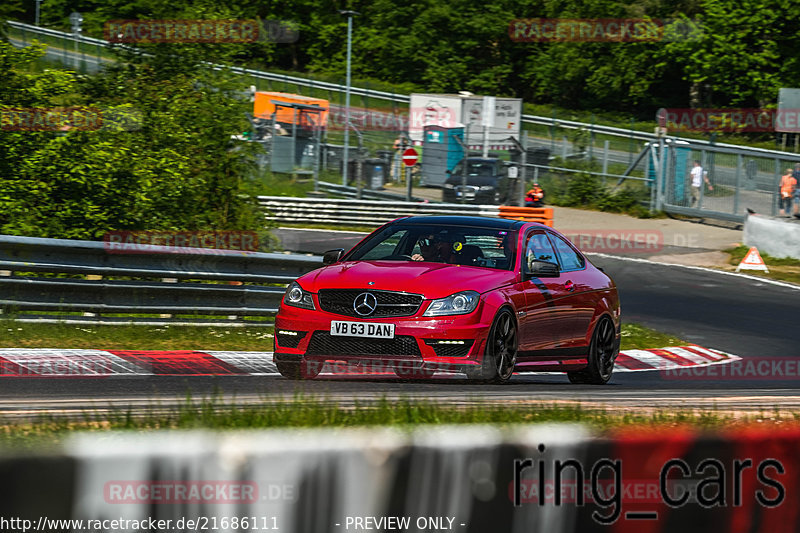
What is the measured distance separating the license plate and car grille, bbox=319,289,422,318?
3.3 inches

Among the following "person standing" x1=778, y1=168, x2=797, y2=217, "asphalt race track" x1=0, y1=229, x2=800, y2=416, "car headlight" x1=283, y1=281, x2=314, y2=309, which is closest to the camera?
"asphalt race track" x1=0, y1=229, x2=800, y2=416

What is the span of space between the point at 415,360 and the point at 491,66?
6285 centimetres

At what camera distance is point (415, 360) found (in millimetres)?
8500

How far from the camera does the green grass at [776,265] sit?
24.6 m

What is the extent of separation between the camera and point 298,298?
8906mm

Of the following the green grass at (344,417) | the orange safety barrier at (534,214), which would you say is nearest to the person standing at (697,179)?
the orange safety barrier at (534,214)

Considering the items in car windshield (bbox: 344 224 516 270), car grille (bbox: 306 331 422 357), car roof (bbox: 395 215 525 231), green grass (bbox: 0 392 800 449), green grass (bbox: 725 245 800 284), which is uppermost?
car roof (bbox: 395 215 525 231)

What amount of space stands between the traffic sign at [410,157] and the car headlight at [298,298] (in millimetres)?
26924

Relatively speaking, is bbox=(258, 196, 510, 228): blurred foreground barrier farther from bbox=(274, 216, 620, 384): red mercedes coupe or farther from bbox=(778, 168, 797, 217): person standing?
bbox=(274, 216, 620, 384): red mercedes coupe

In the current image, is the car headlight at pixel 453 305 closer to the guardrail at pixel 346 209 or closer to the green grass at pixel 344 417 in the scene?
the green grass at pixel 344 417

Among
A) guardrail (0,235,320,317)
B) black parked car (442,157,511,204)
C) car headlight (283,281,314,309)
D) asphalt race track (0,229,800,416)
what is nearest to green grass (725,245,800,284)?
asphalt race track (0,229,800,416)

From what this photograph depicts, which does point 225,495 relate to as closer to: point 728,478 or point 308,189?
point 728,478

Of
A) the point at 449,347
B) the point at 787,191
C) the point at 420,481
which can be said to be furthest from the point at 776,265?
the point at 420,481

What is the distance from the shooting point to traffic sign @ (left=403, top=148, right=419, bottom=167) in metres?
35.8
